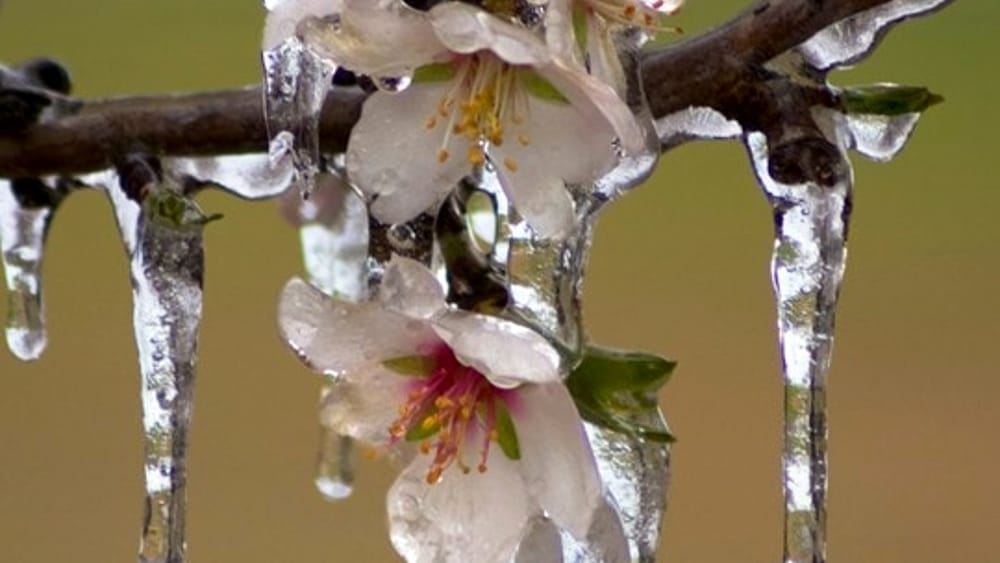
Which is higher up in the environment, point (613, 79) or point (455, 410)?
point (613, 79)

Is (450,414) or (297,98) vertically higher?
(297,98)

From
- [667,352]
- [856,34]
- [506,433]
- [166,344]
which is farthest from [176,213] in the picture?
[667,352]

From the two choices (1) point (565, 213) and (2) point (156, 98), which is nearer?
(1) point (565, 213)

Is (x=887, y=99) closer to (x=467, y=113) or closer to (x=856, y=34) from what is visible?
(x=856, y=34)

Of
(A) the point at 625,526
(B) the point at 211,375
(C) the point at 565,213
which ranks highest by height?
(B) the point at 211,375

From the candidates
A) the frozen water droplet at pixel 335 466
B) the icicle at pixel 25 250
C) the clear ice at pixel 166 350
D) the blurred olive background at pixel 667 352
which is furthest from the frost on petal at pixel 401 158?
the blurred olive background at pixel 667 352

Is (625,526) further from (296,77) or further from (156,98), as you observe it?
(156,98)

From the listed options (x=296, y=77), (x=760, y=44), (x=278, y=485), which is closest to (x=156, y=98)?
(x=296, y=77)
